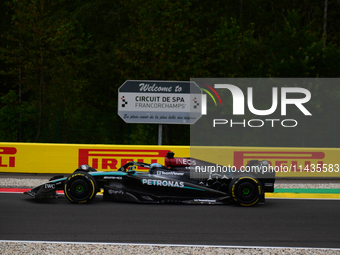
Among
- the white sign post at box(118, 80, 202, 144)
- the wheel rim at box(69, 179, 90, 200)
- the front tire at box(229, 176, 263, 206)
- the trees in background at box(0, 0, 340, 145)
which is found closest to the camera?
the front tire at box(229, 176, 263, 206)

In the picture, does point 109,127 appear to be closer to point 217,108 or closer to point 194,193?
point 217,108

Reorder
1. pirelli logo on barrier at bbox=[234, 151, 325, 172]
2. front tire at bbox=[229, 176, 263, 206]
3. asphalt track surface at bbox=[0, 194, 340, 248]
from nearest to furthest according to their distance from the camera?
asphalt track surface at bbox=[0, 194, 340, 248] < front tire at bbox=[229, 176, 263, 206] < pirelli logo on barrier at bbox=[234, 151, 325, 172]

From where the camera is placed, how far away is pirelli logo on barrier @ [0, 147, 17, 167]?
1309 centimetres

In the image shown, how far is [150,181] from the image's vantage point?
8.86 metres

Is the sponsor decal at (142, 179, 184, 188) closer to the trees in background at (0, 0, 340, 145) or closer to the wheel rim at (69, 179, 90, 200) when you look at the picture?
the wheel rim at (69, 179, 90, 200)

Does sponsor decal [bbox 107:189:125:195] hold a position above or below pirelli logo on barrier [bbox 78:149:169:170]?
below

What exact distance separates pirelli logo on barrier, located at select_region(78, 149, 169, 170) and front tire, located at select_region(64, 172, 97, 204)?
4.05 m

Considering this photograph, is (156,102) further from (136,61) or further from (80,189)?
(136,61)

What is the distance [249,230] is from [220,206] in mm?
2056

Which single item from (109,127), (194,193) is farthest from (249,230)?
(109,127)

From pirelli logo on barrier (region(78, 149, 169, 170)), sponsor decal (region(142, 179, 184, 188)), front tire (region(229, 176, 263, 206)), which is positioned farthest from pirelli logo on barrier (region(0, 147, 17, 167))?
front tire (region(229, 176, 263, 206))

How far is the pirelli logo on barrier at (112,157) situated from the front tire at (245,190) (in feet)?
14.7

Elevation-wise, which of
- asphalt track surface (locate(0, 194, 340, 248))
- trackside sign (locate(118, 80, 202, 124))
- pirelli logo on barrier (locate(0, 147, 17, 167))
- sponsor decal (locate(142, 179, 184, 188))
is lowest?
asphalt track surface (locate(0, 194, 340, 248))

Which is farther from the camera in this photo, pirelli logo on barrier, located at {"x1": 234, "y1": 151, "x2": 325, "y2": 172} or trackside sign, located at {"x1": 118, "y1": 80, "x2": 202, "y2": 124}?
trackside sign, located at {"x1": 118, "y1": 80, "x2": 202, "y2": 124}
